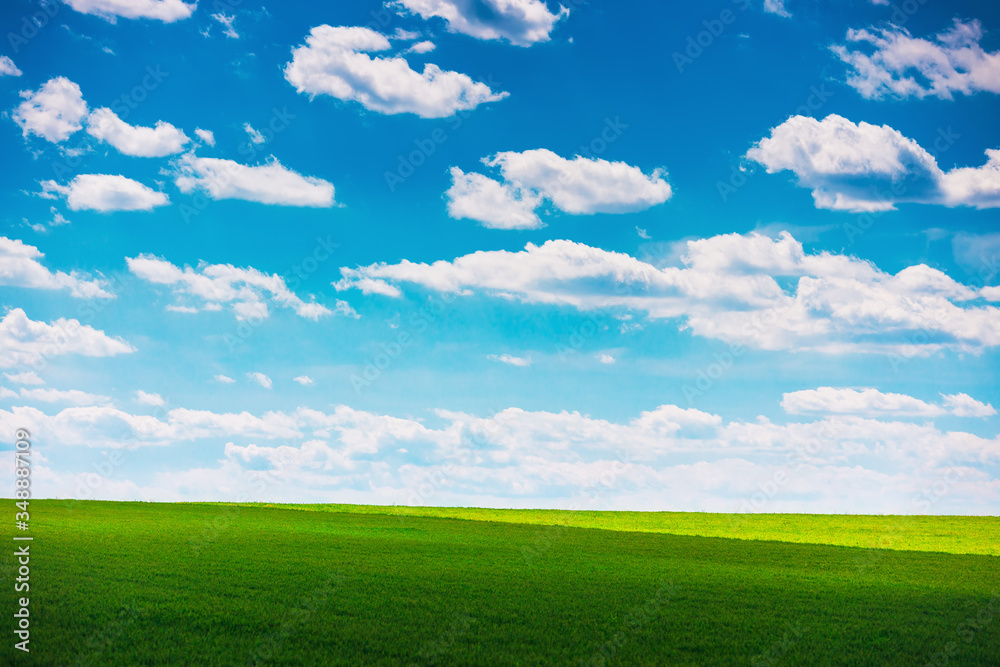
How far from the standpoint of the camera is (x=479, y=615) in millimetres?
19188

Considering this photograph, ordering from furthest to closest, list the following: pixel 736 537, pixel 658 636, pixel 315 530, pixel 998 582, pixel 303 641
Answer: pixel 736 537, pixel 315 530, pixel 998 582, pixel 658 636, pixel 303 641

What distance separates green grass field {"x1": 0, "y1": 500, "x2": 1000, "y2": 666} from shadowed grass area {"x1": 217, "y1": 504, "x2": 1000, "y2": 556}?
6.42 m

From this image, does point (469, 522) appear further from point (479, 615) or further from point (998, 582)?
point (479, 615)

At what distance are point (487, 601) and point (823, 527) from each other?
48491mm

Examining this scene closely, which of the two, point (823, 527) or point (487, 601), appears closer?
point (487, 601)

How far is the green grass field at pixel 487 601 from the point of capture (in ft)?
52.2

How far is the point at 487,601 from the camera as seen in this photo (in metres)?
21.1

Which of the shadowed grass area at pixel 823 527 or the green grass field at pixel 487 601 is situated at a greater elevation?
the green grass field at pixel 487 601

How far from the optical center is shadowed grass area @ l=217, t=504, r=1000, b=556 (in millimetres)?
48750

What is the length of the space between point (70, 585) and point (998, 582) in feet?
107

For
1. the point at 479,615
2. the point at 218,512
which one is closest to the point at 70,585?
the point at 479,615

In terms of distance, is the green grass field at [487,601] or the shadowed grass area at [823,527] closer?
the green grass field at [487,601]

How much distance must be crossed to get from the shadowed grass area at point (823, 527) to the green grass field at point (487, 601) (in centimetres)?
642

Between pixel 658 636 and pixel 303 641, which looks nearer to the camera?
pixel 303 641
